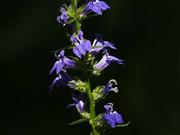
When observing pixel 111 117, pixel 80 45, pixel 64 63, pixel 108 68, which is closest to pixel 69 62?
pixel 64 63

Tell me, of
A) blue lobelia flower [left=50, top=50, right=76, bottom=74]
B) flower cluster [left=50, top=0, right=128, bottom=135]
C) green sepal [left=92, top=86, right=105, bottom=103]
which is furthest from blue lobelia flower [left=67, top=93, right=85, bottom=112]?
blue lobelia flower [left=50, top=50, right=76, bottom=74]

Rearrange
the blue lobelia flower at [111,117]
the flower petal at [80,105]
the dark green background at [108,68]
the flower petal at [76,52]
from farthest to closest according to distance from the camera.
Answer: the dark green background at [108,68], the flower petal at [80,105], the blue lobelia flower at [111,117], the flower petal at [76,52]

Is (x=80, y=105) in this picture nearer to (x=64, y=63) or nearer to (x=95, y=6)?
(x=64, y=63)

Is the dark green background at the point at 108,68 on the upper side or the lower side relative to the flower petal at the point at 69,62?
upper

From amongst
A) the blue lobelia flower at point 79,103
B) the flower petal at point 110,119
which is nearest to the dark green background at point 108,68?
the blue lobelia flower at point 79,103

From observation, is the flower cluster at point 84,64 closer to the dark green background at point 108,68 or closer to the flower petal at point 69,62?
the flower petal at point 69,62

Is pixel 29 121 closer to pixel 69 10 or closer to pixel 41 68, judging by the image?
pixel 41 68

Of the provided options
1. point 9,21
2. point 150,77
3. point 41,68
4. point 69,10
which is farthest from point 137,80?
point 69,10

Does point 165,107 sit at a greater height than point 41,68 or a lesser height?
lesser

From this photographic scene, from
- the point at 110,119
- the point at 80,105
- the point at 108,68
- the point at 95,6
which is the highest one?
the point at 108,68
